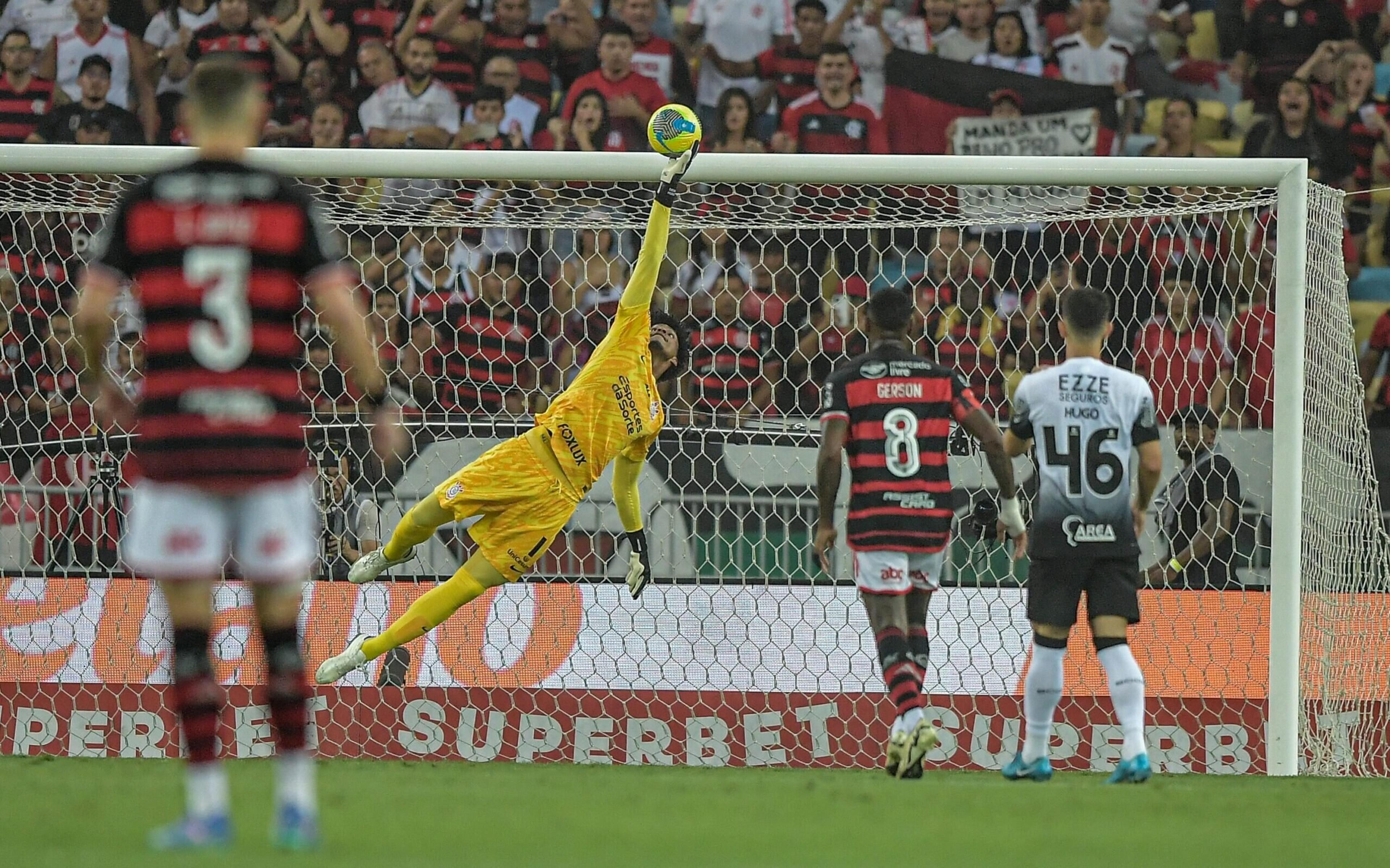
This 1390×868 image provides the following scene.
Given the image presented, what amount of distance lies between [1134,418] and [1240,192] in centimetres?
225

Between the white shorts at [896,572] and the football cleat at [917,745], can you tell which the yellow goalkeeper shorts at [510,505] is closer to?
the white shorts at [896,572]

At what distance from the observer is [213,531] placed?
11.9ft

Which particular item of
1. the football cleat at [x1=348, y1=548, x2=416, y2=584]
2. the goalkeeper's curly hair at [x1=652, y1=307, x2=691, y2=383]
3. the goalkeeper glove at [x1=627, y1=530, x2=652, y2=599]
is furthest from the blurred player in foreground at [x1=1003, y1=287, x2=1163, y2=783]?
the football cleat at [x1=348, y1=548, x2=416, y2=584]

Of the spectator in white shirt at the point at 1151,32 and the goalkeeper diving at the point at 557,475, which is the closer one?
Answer: the goalkeeper diving at the point at 557,475

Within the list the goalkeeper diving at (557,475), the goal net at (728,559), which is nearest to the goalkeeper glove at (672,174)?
the goalkeeper diving at (557,475)

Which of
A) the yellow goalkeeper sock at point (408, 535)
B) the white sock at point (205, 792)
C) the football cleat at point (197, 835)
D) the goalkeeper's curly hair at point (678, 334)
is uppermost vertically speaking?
the goalkeeper's curly hair at point (678, 334)

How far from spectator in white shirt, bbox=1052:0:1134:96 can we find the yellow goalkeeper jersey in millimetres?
5624

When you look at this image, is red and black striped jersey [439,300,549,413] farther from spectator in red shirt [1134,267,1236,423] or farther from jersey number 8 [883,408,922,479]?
spectator in red shirt [1134,267,1236,423]

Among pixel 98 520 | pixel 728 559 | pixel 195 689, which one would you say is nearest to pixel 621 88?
pixel 728 559

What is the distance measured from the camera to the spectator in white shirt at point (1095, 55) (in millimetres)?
11609

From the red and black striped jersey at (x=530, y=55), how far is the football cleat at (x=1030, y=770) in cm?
666

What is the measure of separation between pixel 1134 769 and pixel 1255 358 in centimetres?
303

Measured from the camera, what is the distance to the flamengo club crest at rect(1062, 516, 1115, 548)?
5.80 metres

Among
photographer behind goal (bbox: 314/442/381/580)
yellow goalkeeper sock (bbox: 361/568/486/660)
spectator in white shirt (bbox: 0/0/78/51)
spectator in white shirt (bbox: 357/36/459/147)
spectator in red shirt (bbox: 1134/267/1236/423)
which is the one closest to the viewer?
yellow goalkeeper sock (bbox: 361/568/486/660)
